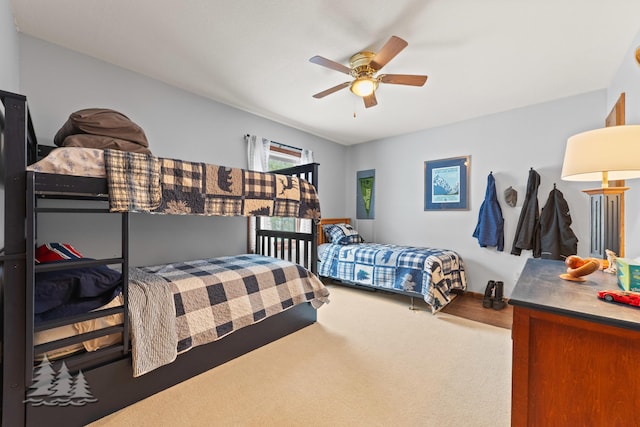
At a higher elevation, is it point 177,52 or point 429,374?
point 177,52

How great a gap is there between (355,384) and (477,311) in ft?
6.82

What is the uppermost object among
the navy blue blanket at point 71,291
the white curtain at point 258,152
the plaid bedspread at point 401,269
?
the white curtain at point 258,152

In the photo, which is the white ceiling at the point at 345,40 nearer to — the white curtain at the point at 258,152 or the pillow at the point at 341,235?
the white curtain at the point at 258,152

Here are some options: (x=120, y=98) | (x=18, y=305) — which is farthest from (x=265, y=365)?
(x=120, y=98)

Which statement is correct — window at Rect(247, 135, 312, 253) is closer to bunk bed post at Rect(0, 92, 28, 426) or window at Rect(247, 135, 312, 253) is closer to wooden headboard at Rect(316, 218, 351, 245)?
wooden headboard at Rect(316, 218, 351, 245)

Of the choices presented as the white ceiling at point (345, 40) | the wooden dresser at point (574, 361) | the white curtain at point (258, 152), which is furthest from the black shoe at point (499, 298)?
the white curtain at point (258, 152)

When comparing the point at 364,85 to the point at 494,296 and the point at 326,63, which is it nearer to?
the point at 326,63

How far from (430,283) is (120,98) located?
356 centimetres

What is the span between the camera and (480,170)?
142 inches

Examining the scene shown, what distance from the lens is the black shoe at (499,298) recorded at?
10.4 ft

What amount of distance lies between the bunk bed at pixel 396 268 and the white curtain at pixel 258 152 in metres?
1.53

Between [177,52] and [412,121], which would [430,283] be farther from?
[177,52]

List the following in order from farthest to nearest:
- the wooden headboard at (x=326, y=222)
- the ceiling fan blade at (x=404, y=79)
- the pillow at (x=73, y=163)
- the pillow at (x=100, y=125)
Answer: the wooden headboard at (x=326, y=222)
the ceiling fan blade at (x=404, y=79)
the pillow at (x=100, y=125)
the pillow at (x=73, y=163)

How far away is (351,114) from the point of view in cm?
351
